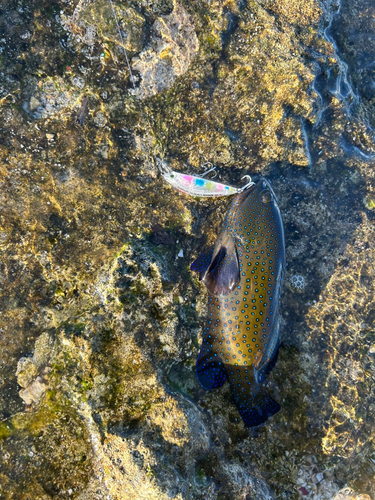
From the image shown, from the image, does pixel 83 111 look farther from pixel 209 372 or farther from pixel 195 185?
pixel 209 372

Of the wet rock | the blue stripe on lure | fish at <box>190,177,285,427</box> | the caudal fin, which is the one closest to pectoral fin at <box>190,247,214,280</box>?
fish at <box>190,177,285,427</box>

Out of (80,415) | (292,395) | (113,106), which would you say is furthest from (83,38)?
(292,395)

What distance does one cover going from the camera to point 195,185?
189 inches

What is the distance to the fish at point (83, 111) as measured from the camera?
4316 mm

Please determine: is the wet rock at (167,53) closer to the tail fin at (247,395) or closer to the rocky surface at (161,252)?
the rocky surface at (161,252)

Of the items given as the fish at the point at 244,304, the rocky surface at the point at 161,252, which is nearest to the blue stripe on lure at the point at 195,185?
the rocky surface at the point at 161,252

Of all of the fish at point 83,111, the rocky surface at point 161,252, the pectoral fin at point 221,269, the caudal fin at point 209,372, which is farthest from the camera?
the pectoral fin at point 221,269

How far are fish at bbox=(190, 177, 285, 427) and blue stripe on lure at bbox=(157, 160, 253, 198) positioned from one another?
0.28 m

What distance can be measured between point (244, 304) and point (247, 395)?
1.45 m

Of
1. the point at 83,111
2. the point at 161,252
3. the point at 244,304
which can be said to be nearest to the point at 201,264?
the point at 161,252

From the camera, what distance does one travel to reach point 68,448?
406 centimetres

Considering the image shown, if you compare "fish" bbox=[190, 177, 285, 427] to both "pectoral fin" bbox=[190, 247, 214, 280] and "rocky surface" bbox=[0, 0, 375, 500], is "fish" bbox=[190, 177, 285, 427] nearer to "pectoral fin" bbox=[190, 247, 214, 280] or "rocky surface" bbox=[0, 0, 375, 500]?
"pectoral fin" bbox=[190, 247, 214, 280]

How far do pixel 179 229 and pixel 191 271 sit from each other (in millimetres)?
740

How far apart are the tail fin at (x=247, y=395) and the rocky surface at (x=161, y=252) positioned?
0.18 m
